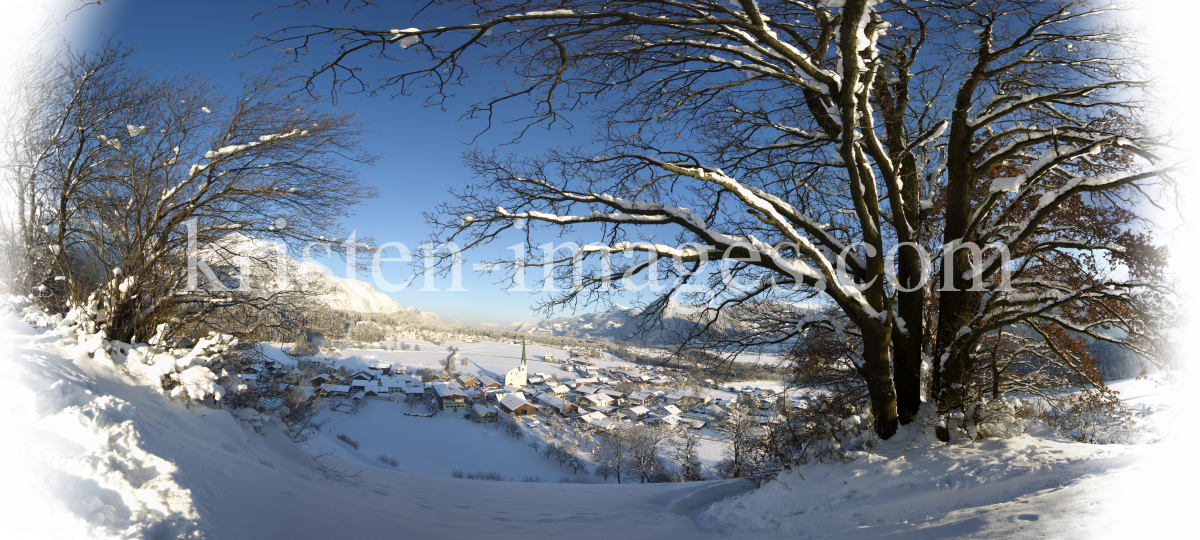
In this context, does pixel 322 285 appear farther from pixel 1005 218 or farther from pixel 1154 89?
pixel 1154 89

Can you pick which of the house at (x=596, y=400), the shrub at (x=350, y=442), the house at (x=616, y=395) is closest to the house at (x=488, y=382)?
the house at (x=596, y=400)

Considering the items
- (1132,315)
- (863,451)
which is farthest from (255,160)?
(1132,315)

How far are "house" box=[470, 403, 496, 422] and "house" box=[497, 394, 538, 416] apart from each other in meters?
1.35

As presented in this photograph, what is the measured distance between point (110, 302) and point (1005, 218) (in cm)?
1067

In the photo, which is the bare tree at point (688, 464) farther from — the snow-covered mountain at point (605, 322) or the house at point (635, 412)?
the snow-covered mountain at point (605, 322)

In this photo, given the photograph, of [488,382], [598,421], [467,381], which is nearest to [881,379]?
[598,421]

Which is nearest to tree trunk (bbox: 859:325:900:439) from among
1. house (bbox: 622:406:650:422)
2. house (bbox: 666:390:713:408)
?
house (bbox: 622:406:650:422)

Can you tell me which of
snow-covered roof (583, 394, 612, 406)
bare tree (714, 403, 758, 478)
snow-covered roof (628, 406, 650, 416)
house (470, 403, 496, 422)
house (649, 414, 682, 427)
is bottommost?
snow-covered roof (583, 394, 612, 406)

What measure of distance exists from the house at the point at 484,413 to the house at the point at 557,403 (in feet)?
21.0

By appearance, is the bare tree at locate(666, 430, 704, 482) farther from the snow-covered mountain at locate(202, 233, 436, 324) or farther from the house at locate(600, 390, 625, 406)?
the snow-covered mountain at locate(202, 233, 436, 324)

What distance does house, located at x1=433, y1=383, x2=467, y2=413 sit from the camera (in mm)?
40750

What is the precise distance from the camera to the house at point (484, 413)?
37838mm

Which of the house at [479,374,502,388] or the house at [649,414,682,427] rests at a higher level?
the house at [649,414,682,427]

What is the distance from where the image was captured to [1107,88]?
493cm
